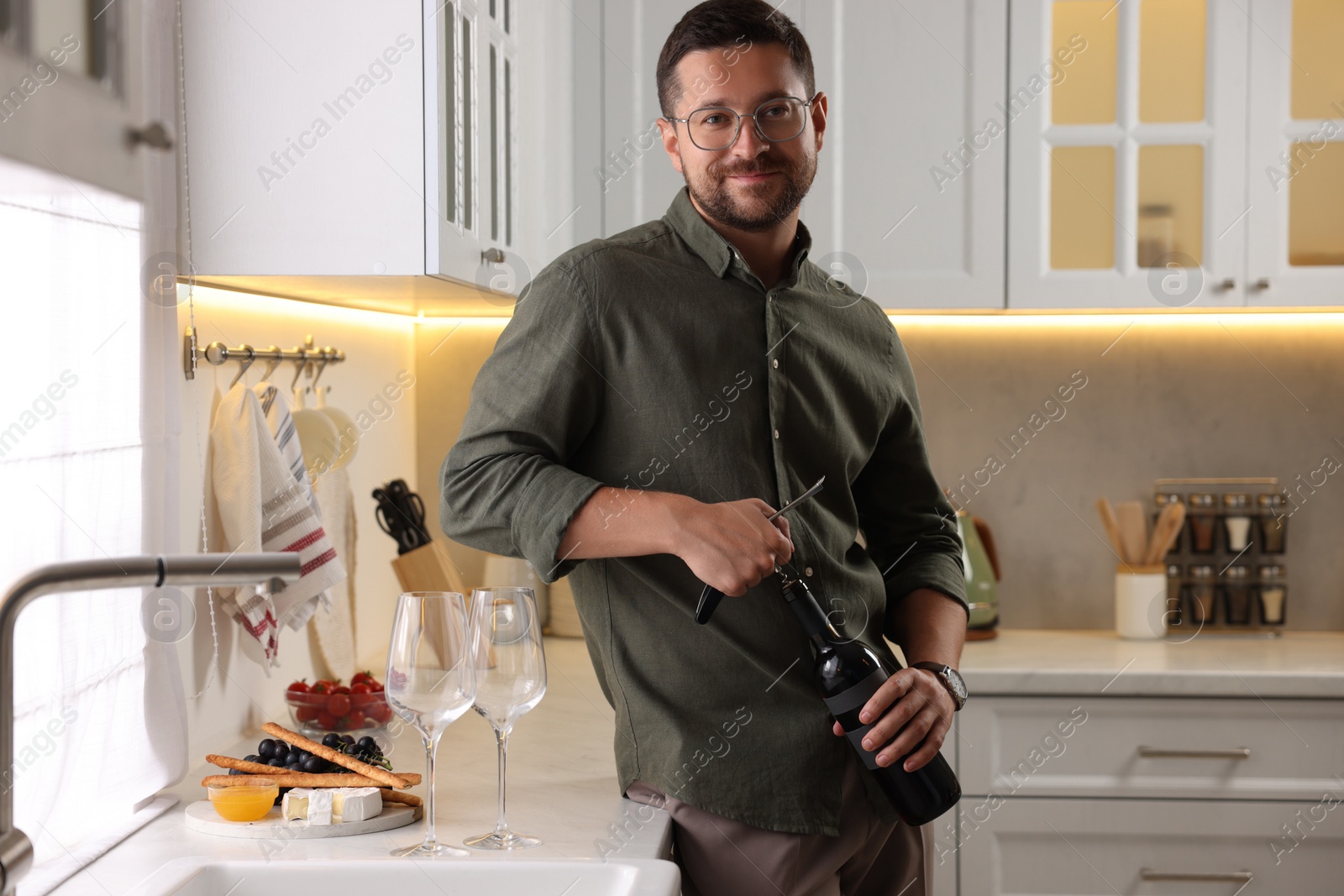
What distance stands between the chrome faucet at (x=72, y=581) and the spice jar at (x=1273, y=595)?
7.23 ft

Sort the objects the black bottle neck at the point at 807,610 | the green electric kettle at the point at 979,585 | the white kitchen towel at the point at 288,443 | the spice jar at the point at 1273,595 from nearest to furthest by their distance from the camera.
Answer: the black bottle neck at the point at 807,610 → the white kitchen towel at the point at 288,443 → the green electric kettle at the point at 979,585 → the spice jar at the point at 1273,595

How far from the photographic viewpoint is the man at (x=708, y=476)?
116cm

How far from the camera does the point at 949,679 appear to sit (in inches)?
50.2

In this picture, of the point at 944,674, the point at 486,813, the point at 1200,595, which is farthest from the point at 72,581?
the point at 1200,595

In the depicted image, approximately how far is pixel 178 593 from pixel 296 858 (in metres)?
0.42

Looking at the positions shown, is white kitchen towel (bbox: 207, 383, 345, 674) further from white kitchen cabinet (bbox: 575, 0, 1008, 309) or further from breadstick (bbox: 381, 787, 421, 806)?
white kitchen cabinet (bbox: 575, 0, 1008, 309)

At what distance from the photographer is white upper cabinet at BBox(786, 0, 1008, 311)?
218cm

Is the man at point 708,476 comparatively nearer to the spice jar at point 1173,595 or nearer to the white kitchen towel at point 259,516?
the white kitchen towel at point 259,516

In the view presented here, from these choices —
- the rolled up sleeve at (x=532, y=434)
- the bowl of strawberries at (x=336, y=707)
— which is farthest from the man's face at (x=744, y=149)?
the bowl of strawberries at (x=336, y=707)

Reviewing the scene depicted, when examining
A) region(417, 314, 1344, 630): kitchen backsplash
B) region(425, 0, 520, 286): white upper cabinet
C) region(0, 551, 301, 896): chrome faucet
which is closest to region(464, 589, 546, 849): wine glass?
region(0, 551, 301, 896): chrome faucet

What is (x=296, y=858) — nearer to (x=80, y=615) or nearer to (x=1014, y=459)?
(x=80, y=615)

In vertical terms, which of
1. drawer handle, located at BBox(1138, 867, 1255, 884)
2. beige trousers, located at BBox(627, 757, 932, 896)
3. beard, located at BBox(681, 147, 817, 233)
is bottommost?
drawer handle, located at BBox(1138, 867, 1255, 884)

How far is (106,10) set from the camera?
1210mm

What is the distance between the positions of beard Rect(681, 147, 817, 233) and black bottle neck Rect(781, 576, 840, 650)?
0.37 meters
